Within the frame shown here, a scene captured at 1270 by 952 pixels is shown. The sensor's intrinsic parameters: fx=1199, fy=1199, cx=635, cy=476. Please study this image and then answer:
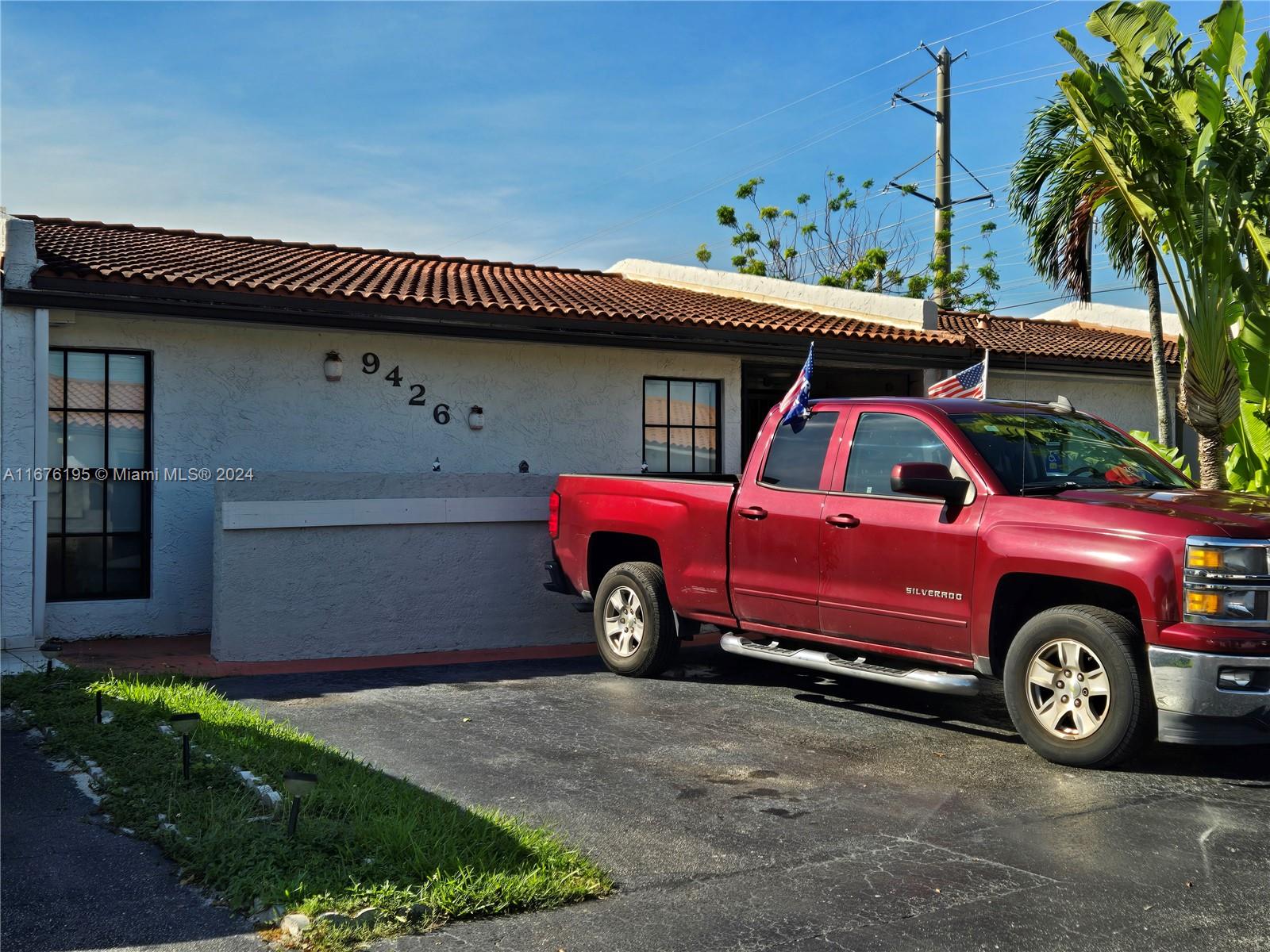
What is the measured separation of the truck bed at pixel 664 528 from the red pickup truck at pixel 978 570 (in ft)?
0.06

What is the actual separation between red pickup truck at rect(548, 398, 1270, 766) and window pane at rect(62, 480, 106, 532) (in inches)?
185

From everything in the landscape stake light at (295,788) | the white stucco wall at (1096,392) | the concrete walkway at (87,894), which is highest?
the white stucco wall at (1096,392)

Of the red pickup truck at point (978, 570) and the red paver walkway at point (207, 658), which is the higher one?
the red pickup truck at point (978, 570)

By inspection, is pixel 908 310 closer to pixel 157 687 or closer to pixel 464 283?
pixel 464 283

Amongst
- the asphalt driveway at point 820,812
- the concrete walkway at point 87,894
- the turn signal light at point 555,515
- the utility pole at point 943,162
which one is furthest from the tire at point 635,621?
the utility pole at point 943,162

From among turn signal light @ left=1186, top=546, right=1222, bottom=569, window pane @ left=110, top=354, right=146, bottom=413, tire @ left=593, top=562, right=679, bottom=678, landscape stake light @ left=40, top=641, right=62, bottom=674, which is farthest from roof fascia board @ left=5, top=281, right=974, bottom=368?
turn signal light @ left=1186, top=546, right=1222, bottom=569

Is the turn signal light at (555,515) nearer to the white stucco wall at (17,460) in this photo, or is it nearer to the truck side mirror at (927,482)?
the truck side mirror at (927,482)

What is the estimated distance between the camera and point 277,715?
7.62m

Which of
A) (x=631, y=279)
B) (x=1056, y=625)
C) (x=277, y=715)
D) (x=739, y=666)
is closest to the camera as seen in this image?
(x=1056, y=625)

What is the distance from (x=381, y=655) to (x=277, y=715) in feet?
9.03

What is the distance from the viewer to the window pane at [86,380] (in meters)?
10.5

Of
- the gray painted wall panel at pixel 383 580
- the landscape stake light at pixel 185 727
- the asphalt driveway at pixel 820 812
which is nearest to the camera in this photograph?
the asphalt driveway at pixel 820 812

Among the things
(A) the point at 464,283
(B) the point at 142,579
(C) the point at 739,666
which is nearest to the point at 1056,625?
(C) the point at 739,666

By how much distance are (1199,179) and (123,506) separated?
375 inches
